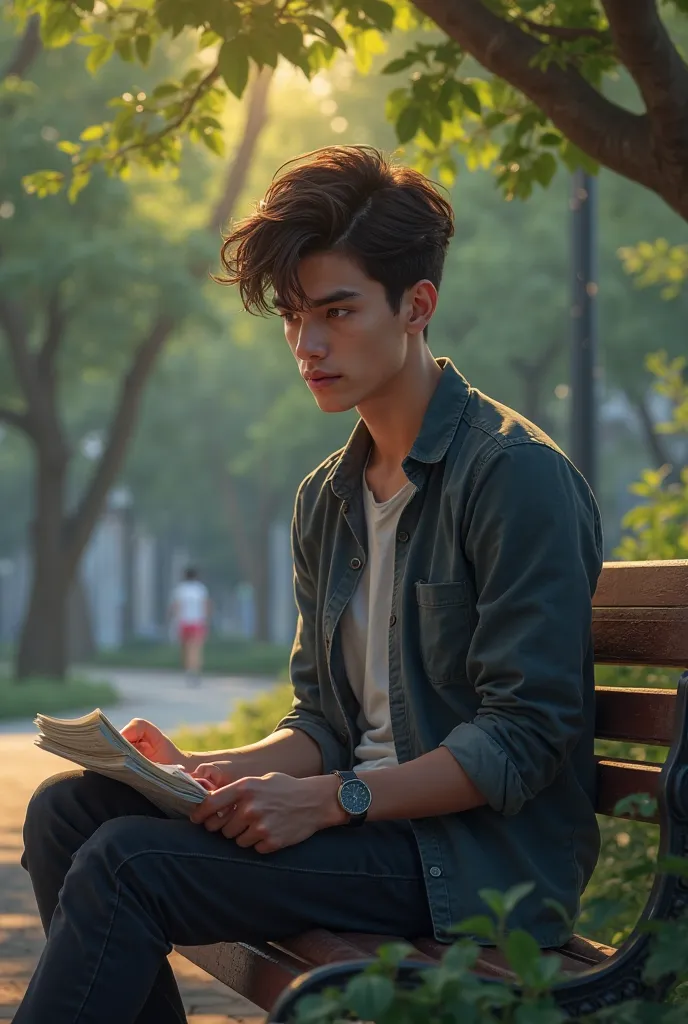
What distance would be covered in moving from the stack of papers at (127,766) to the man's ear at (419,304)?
89 centimetres

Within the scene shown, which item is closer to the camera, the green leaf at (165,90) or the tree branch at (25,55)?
the green leaf at (165,90)

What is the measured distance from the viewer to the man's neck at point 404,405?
2939mm

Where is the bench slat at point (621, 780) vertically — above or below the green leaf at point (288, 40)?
below

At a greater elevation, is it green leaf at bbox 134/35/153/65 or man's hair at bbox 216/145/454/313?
green leaf at bbox 134/35/153/65

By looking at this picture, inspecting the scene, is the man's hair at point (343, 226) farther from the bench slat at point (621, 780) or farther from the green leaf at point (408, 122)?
the green leaf at point (408, 122)

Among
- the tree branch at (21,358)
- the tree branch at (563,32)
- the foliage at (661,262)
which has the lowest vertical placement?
the tree branch at (563,32)

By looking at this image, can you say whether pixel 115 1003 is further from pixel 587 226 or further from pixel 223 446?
pixel 223 446

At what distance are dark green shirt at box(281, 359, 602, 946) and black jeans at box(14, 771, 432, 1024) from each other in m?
0.11

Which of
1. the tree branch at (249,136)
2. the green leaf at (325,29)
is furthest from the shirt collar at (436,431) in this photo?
the tree branch at (249,136)

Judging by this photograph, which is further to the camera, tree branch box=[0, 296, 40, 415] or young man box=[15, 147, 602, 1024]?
tree branch box=[0, 296, 40, 415]

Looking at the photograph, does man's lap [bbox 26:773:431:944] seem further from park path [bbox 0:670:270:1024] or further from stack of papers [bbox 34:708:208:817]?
park path [bbox 0:670:270:1024]

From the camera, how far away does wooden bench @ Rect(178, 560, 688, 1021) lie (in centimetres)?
229

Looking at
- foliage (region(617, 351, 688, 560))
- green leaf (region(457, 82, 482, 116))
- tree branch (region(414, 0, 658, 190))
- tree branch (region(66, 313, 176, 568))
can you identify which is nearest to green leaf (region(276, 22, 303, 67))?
tree branch (region(414, 0, 658, 190))

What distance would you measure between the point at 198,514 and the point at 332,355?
43329 millimetres
